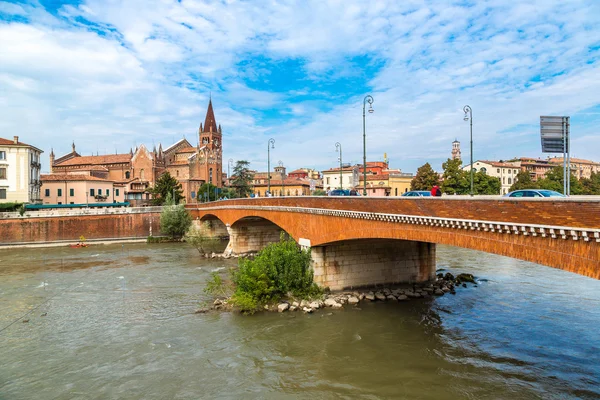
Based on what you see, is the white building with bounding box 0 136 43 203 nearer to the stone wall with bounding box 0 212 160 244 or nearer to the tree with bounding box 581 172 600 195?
the stone wall with bounding box 0 212 160 244

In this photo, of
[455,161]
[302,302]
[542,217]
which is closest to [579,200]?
[542,217]

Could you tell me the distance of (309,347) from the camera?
14.6 m

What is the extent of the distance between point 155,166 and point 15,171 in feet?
94.6

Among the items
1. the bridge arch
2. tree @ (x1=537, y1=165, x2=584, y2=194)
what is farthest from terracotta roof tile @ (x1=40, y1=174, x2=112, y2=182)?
tree @ (x1=537, y1=165, x2=584, y2=194)

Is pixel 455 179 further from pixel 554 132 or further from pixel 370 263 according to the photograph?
pixel 554 132

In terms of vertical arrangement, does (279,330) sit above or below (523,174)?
below

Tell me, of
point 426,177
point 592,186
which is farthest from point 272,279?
point 592,186

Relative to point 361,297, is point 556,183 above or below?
above

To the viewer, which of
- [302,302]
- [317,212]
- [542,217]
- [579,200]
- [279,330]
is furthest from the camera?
[317,212]

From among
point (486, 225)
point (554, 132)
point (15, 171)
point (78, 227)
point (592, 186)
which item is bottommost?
point (78, 227)

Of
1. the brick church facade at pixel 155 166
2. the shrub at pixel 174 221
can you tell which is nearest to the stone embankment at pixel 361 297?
the shrub at pixel 174 221

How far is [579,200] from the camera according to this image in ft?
27.4

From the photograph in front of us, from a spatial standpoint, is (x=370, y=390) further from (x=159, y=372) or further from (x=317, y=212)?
(x=317, y=212)

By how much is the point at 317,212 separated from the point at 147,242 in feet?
114
